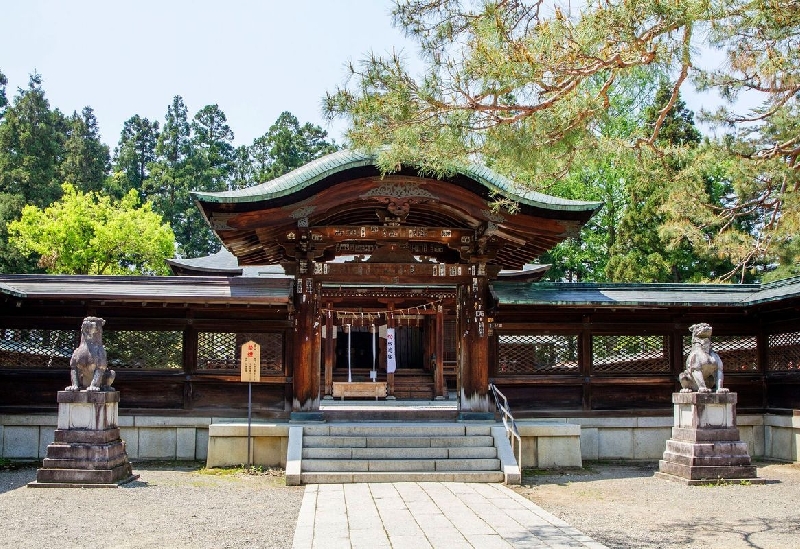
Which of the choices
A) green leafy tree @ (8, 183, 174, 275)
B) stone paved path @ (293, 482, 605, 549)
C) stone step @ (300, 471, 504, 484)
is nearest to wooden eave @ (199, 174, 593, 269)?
stone step @ (300, 471, 504, 484)

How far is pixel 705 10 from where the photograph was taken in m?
6.61

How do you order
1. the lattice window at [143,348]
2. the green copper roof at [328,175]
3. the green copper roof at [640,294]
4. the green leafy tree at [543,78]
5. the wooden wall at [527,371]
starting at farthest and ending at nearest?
1. the lattice window at [143,348]
2. the wooden wall at [527,371]
3. the green copper roof at [640,294]
4. the green copper roof at [328,175]
5. the green leafy tree at [543,78]

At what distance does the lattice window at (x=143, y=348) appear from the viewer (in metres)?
14.8

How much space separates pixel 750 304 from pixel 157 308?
1134cm

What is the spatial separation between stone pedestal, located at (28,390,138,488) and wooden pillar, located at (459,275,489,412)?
5.90m

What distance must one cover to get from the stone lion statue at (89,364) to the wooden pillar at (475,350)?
19.6ft

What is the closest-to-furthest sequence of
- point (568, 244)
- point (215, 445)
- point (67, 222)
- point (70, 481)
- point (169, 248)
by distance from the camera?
point (70, 481)
point (215, 445)
point (67, 222)
point (169, 248)
point (568, 244)

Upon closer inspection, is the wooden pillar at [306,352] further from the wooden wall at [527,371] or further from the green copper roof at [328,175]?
the green copper roof at [328,175]

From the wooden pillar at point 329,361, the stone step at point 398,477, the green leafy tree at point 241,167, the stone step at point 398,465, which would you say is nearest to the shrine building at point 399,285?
the stone step at point 398,465

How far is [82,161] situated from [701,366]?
41.8m

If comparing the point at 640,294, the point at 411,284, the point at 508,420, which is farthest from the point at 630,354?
the point at 411,284

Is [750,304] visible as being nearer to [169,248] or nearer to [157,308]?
[157,308]

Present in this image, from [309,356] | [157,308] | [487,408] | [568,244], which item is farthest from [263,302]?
[568,244]

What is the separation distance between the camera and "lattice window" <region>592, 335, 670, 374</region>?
50.4ft
